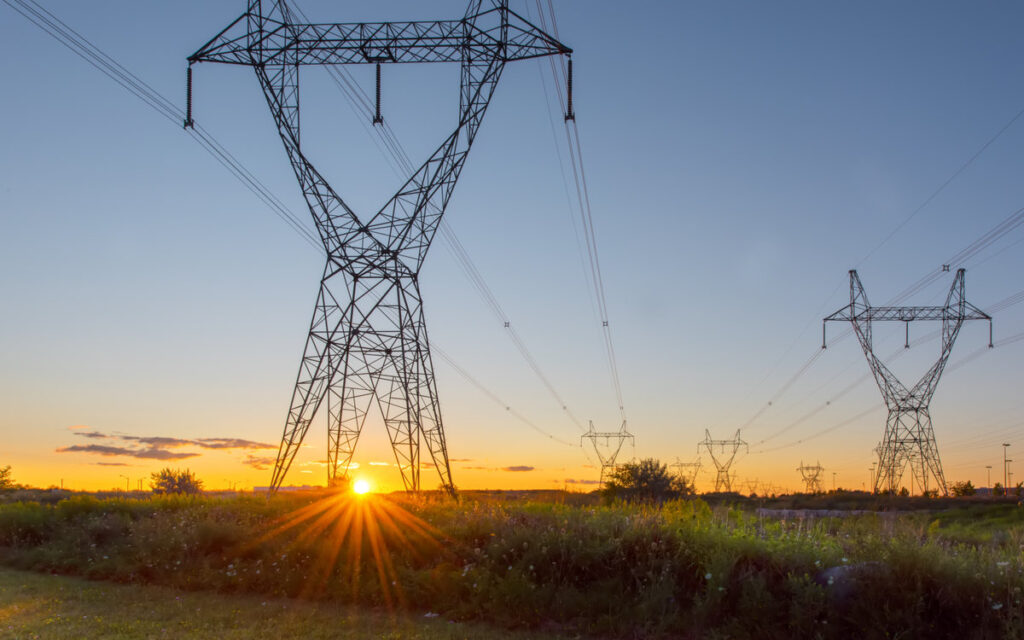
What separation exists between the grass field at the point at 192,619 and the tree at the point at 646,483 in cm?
2717

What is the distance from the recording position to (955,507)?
43.2 m

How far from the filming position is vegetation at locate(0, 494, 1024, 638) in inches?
417

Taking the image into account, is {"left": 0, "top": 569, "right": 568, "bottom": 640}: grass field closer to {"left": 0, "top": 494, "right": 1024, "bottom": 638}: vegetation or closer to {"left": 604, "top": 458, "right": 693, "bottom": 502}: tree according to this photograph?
{"left": 0, "top": 494, "right": 1024, "bottom": 638}: vegetation

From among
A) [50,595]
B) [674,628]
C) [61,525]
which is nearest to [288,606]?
[50,595]

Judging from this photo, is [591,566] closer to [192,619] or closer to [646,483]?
[192,619]

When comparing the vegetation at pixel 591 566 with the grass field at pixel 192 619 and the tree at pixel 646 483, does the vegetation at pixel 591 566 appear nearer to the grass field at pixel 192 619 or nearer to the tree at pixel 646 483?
the grass field at pixel 192 619

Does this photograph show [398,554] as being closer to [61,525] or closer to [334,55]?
[61,525]

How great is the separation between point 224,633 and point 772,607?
310 inches

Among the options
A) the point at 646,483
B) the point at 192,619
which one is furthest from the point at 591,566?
the point at 646,483

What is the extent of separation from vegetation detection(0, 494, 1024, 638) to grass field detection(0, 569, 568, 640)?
666 millimetres

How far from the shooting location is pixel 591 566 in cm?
1284

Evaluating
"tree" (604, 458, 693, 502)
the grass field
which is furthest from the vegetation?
"tree" (604, 458, 693, 502)

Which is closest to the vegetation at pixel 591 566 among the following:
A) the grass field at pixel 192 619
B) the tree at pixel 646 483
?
the grass field at pixel 192 619

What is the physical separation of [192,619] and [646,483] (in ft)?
97.2
